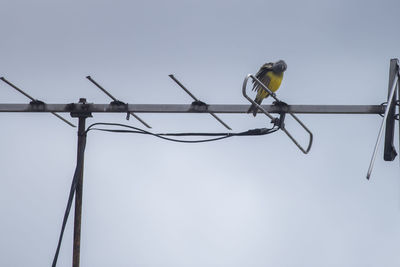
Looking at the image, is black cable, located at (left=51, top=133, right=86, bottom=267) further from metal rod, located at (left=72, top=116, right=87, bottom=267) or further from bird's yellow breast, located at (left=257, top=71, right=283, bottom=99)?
bird's yellow breast, located at (left=257, top=71, right=283, bottom=99)

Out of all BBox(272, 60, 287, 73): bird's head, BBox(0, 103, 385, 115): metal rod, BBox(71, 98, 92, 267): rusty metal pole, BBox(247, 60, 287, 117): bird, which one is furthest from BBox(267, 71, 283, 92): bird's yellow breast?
BBox(71, 98, 92, 267): rusty metal pole

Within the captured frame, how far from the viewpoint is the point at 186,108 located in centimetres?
1128

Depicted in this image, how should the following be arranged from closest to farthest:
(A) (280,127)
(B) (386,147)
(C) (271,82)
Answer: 1. (B) (386,147)
2. (A) (280,127)
3. (C) (271,82)

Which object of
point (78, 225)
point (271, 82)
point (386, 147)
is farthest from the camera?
point (271, 82)

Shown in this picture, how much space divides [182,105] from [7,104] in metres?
2.89

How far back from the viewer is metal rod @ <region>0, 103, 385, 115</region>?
34.5 ft

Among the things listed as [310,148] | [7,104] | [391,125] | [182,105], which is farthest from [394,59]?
[7,104]

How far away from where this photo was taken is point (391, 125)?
10.2 m

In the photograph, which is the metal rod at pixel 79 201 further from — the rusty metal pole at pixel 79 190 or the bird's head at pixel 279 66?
the bird's head at pixel 279 66

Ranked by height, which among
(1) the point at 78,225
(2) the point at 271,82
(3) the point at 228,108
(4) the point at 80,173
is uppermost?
(2) the point at 271,82

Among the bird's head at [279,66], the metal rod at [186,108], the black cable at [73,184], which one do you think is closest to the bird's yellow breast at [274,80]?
the bird's head at [279,66]

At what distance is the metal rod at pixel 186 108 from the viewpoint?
414 inches

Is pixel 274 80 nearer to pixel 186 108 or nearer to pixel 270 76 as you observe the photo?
pixel 270 76

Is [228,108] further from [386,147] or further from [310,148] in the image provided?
[386,147]
